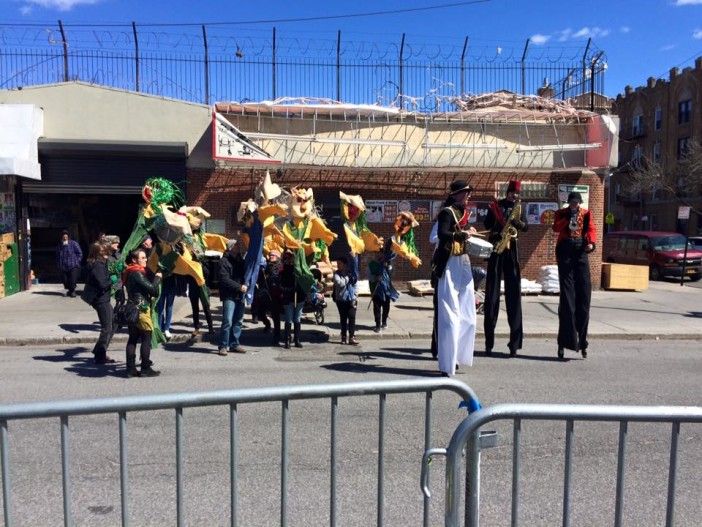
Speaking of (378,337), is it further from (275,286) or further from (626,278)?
(626,278)

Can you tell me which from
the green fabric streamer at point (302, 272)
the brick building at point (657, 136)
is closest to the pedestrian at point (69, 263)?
the green fabric streamer at point (302, 272)

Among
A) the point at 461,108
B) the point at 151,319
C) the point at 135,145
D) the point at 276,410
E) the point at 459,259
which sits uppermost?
the point at 461,108

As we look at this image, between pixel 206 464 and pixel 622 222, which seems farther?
pixel 622 222

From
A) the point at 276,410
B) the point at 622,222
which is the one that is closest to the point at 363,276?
the point at 276,410

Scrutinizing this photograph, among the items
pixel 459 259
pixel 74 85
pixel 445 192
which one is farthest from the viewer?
pixel 445 192

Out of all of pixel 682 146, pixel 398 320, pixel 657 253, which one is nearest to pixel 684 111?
pixel 682 146

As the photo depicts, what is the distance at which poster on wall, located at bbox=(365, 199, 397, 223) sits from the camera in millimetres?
16156

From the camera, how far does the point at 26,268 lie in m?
16.0

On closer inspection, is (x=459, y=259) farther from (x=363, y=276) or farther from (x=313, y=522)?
(x=363, y=276)

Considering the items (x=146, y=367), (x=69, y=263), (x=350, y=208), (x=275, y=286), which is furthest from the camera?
(x=69, y=263)

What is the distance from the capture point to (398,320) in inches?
471

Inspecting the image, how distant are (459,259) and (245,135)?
373 inches

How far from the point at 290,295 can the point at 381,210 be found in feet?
24.3

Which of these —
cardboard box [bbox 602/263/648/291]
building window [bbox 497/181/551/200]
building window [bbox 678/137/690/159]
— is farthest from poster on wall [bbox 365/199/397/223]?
building window [bbox 678/137/690/159]
